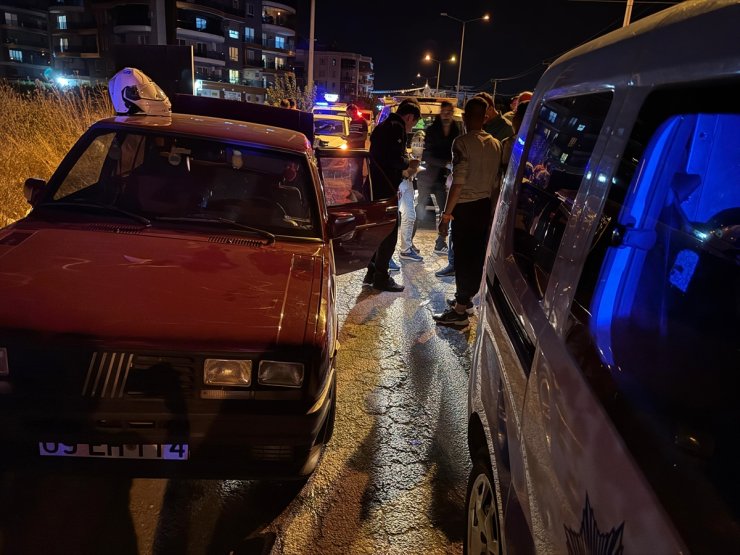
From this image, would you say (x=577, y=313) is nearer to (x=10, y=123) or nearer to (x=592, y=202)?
(x=592, y=202)

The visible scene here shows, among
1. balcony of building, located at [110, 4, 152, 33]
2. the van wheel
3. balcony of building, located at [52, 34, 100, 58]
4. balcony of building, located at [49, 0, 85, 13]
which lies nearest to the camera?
the van wheel

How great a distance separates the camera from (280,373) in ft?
7.85

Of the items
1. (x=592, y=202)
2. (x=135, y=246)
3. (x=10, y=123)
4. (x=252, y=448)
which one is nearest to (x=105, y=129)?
(x=135, y=246)

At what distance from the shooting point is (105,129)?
12.0ft

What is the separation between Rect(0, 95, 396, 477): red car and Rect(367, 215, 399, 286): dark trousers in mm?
3006

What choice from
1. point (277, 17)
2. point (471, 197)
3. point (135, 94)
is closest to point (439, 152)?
point (471, 197)

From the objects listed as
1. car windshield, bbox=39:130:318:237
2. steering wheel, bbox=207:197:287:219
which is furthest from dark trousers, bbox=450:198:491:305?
steering wheel, bbox=207:197:287:219

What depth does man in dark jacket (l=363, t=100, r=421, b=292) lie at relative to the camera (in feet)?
20.3

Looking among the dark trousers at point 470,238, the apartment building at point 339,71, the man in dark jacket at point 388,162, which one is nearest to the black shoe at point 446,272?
the man in dark jacket at point 388,162

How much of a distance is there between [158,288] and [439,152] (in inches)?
240

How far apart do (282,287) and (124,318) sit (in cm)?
74

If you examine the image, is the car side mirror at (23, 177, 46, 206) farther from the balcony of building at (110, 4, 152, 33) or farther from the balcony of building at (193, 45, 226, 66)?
the balcony of building at (193, 45, 226, 66)

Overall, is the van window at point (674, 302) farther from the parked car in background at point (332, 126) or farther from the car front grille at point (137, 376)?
the parked car in background at point (332, 126)

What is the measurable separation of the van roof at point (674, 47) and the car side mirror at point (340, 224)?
2.08 meters
